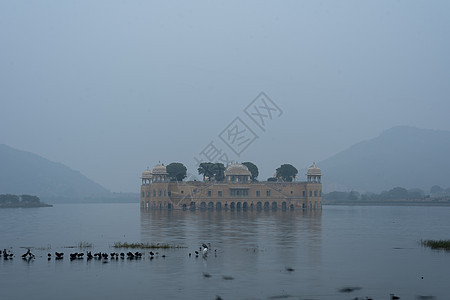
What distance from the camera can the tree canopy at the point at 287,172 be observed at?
520 ft

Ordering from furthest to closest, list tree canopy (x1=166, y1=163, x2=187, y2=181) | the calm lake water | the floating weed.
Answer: tree canopy (x1=166, y1=163, x2=187, y2=181), the floating weed, the calm lake water

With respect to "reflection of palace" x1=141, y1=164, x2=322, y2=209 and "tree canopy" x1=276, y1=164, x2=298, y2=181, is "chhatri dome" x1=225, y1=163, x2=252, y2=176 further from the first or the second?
"tree canopy" x1=276, y1=164, x2=298, y2=181

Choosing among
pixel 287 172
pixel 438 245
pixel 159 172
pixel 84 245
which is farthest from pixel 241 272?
pixel 287 172

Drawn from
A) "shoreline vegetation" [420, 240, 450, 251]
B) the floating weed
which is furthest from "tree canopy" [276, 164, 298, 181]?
the floating weed

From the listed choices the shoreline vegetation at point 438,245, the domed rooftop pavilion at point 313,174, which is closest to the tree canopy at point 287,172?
the domed rooftop pavilion at point 313,174

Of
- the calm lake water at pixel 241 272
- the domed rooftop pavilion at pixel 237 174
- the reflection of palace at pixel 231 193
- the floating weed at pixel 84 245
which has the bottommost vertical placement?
the calm lake water at pixel 241 272

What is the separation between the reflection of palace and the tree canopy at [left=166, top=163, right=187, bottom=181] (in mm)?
9021

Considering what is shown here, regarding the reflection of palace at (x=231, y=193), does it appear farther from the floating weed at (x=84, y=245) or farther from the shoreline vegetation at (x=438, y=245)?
the shoreline vegetation at (x=438, y=245)

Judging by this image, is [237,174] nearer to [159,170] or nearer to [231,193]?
[231,193]

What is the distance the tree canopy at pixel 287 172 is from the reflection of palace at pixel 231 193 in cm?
1425

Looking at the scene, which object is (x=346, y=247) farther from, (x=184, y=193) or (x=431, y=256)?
(x=184, y=193)

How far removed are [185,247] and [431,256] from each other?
756 inches

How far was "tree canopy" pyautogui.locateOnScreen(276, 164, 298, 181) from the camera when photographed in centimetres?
15862

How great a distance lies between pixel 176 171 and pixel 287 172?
92.9 ft
